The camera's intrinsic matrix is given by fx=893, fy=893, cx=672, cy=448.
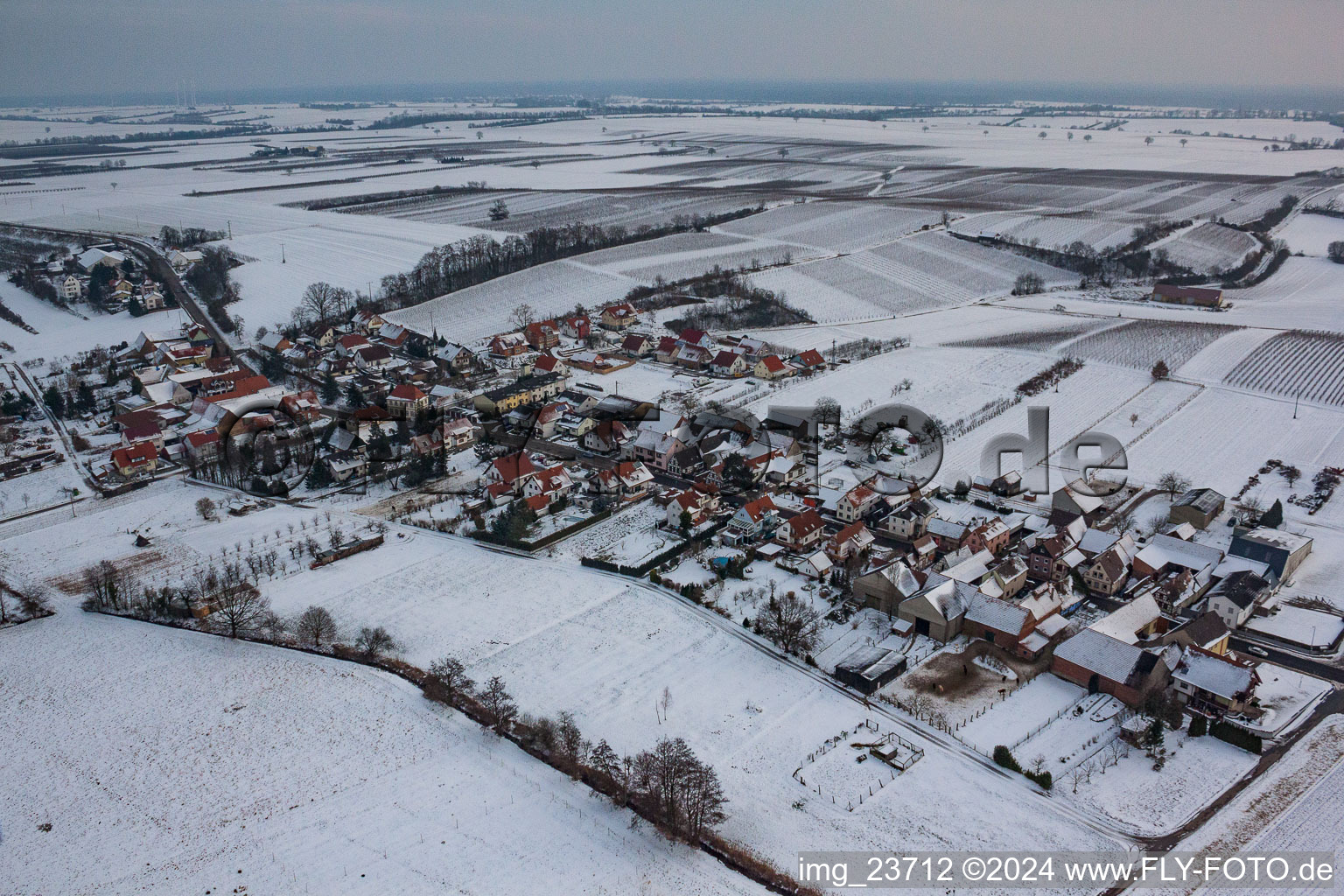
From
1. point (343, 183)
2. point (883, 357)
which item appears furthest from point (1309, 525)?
point (343, 183)

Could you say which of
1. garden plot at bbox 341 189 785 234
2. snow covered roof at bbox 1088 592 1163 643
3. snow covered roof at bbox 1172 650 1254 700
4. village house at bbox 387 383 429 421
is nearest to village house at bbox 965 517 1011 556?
snow covered roof at bbox 1088 592 1163 643

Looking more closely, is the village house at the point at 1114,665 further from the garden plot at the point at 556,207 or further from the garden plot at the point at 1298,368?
the garden plot at the point at 556,207

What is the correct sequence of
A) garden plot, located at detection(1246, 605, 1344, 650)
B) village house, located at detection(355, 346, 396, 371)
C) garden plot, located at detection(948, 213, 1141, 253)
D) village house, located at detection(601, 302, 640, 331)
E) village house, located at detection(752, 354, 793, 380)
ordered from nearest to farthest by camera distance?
1. garden plot, located at detection(1246, 605, 1344, 650)
2. village house, located at detection(752, 354, 793, 380)
3. village house, located at detection(355, 346, 396, 371)
4. village house, located at detection(601, 302, 640, 331)
5. garden plot, located at detection(948, 213, 1141, 253)

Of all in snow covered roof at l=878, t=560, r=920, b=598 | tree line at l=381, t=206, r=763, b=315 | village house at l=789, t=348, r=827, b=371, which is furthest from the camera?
tree line at l=381, t=206, r=763, b=315

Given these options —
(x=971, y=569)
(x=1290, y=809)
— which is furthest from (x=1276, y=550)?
(x=1290, y=809)

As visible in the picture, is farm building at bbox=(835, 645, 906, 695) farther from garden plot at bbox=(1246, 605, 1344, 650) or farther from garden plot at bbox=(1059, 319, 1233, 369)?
garden plot at bbox=(1059, 319, 1233, 369)

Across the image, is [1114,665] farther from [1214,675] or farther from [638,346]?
[638,346]

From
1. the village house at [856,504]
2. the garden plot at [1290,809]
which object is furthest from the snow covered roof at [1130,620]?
the village house at [856,504]
